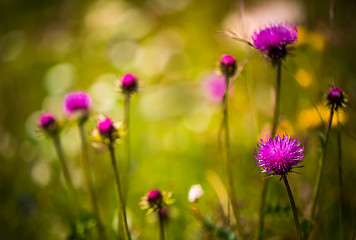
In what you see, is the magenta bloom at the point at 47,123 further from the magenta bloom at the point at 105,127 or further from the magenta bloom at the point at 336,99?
the magenta bloom at the point at 336,99

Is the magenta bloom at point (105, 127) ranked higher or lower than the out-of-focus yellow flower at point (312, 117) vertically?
higher

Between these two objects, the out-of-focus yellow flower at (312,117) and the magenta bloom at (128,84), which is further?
the out-of-focus yellow flower at (312,117)

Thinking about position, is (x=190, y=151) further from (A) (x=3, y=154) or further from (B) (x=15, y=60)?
(B) (x=15, y=60)

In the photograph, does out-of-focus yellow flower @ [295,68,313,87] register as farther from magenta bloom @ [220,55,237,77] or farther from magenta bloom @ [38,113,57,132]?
magenta bloom @ [38,113,57,132]

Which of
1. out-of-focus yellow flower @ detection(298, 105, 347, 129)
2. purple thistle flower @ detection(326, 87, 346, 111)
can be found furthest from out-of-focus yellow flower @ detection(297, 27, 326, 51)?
purple thistle flower @ detection(326, 87, 346, 111)

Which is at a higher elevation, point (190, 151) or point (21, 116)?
point (21, 116)

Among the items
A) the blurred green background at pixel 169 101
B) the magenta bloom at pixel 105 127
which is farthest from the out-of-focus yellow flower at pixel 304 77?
the magenta bloom at pixel 105 127

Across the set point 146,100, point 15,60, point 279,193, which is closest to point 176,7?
point 146,100
